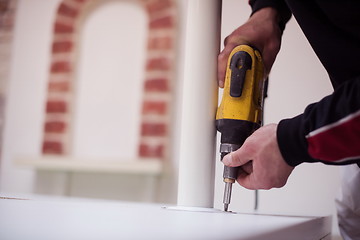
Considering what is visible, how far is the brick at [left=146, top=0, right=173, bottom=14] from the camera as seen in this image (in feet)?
6.84

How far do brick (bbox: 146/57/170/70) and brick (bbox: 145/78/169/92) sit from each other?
6cm

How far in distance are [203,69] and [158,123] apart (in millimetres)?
1262

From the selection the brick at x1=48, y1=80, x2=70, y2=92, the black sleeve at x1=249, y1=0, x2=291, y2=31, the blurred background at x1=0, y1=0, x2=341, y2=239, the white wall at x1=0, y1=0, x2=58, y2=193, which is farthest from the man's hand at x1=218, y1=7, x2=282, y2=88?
the white wall at x1=0, y1=0, x2=58, y2=193

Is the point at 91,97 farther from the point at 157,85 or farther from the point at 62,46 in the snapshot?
the point at 157,85

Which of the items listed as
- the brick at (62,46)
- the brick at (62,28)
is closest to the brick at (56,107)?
the brick at (62,46)

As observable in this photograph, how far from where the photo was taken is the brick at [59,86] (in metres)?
2.29

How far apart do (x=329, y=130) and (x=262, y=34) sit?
0.41 m

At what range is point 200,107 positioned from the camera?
0.78 m

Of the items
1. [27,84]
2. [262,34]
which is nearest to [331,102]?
[262,34]

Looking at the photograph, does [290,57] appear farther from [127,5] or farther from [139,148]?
[127,5]

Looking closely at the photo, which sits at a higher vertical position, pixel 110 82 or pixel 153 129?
pixel 110 82

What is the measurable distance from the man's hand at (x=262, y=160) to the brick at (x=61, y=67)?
68.0 inches

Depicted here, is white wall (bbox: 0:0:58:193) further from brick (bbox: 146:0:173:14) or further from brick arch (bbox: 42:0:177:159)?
brick (bbox: 146:0:173:14)

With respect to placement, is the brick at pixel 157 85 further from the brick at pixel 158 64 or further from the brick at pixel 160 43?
the brick at pixel 160 43
